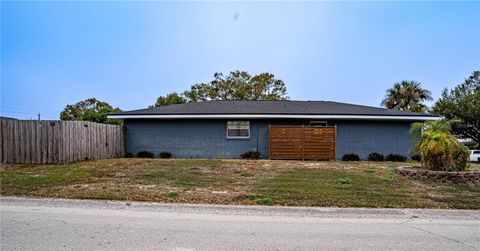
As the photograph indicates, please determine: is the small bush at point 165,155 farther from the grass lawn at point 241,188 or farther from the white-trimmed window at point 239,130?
the grass lawn at point 241,188

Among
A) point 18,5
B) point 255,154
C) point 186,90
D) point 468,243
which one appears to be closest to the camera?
point 468,243

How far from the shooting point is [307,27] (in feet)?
56.6

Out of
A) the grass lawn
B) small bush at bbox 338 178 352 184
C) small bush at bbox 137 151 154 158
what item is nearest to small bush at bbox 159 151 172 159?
small bush at bbox 137 151 154 158

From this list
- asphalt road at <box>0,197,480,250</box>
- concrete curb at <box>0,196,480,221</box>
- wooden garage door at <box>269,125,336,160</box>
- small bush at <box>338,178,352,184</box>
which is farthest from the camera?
wooden garage door at <box>269,125,336,160</box>

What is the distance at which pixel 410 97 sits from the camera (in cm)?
3164

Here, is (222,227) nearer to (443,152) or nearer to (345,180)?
(345,180)

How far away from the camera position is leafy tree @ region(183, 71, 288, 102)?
124 ft

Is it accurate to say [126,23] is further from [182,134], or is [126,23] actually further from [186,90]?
[186,90]

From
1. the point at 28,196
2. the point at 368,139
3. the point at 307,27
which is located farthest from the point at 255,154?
the point at 28,196

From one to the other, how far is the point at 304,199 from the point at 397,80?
102ft

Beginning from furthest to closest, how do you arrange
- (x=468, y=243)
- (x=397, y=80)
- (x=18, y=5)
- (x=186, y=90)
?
(x=186, y=90) < (x=397, y=80) < (x=18, y=5) < (x=468, y=243)

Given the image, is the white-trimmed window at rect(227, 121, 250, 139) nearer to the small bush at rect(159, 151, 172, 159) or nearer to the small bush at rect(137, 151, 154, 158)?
the small bush at rect(159, 151, 172, 159)

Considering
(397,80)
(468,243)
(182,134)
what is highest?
(397,80)

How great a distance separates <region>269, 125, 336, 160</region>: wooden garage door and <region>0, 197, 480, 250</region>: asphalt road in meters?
10.3
